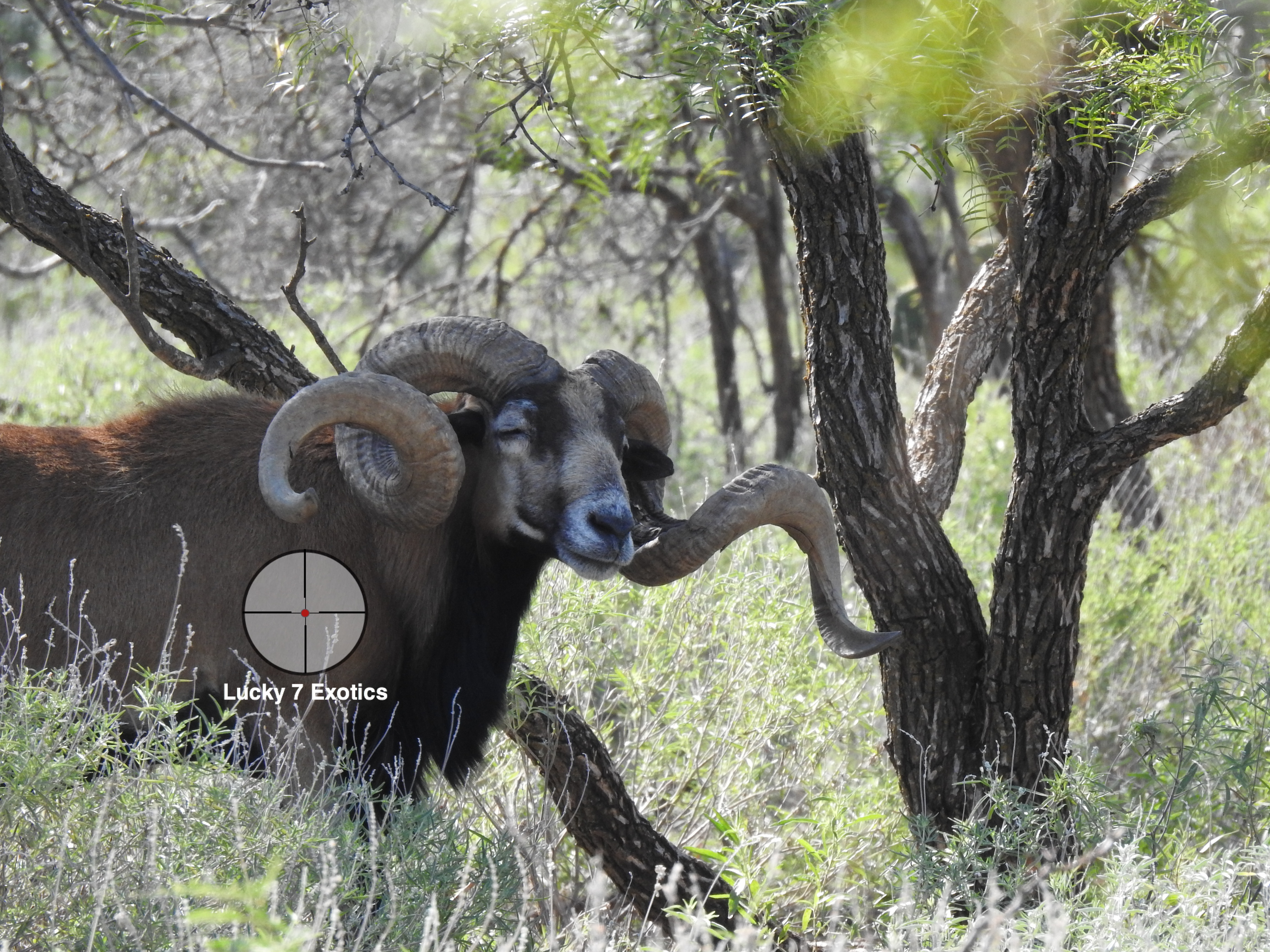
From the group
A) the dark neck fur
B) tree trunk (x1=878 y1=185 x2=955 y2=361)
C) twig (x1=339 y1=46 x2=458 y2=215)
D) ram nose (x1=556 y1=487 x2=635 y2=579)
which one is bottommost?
the dark neck fur

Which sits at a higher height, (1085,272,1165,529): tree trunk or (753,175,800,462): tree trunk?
(753,175,800,462): tree trunk

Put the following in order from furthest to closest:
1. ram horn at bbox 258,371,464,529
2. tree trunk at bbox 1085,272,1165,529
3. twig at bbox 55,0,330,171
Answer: tree trunk at bbox 1085,272,1165,529, twig at bbox 55,0,330,171, ram horn at bbox 258,371,464,529

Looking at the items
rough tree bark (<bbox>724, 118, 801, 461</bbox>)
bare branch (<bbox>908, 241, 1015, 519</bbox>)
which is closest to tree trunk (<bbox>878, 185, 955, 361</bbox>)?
rough tree bark (<bbox>724, 118, 801, 461</bbox>)

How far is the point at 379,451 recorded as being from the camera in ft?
15.4

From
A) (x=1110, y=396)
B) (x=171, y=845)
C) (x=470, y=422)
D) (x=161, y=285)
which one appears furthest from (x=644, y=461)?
(x=1110, y=396)

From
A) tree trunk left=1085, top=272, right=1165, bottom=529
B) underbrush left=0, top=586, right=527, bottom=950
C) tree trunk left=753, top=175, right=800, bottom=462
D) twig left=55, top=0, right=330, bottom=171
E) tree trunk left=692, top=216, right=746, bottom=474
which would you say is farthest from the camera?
tree trunk left=692, top=216, right=746, bottom=474

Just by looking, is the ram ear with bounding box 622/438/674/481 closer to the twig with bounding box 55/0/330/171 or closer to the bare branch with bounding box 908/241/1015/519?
the bare branch with bounding box 908/241/1015/519

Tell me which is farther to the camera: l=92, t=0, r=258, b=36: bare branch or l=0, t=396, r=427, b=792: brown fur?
l=92, t=0, r=258, b=36: bare branch

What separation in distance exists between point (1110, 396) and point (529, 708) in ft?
21.2

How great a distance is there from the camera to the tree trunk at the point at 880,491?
513 cm

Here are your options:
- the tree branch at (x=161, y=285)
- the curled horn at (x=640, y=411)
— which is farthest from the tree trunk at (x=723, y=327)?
the tree branch at (x=161, y=285)

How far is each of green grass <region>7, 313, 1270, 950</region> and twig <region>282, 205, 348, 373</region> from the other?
2.37ft

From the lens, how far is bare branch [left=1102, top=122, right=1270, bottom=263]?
4645 mm

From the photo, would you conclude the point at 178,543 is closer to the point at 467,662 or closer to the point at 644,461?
the point at 467,662
